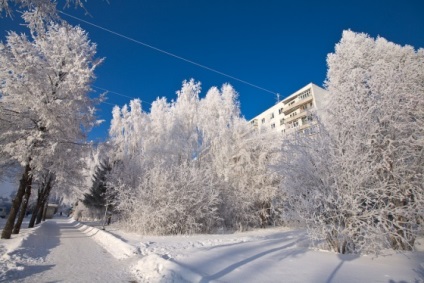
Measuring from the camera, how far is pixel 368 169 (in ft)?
23.4

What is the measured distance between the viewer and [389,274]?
5.29 metres

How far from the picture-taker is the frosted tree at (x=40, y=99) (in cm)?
1141

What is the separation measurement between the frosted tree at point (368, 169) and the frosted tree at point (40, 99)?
36.9 feet

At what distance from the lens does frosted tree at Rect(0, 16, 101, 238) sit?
1141 centimetres

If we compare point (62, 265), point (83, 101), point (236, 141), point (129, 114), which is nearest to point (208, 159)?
point (236, 141)

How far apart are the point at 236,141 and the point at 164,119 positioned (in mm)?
12635

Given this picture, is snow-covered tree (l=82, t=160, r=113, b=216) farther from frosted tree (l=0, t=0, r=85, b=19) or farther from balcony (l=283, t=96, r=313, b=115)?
balcony (l=283, t=96, r=313, b=115)

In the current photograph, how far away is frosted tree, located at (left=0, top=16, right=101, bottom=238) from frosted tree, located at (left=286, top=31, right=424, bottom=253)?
36.9 feet

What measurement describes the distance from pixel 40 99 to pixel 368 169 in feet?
45.3

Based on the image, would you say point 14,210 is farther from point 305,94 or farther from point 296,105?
point 305,94

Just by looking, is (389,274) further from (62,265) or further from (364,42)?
(364,42)

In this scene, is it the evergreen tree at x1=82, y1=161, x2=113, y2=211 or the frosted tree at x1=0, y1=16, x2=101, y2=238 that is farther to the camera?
the evergreen tree at x1=82, y1=161, x2=113, y2=211

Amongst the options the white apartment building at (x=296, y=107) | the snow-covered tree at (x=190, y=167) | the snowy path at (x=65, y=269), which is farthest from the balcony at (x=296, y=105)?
the snowy path at (x=65, y=269)

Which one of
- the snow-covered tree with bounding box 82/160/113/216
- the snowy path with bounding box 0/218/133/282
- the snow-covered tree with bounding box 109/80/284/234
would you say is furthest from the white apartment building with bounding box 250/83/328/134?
the snowy path with bounding box 0/218/133/282
